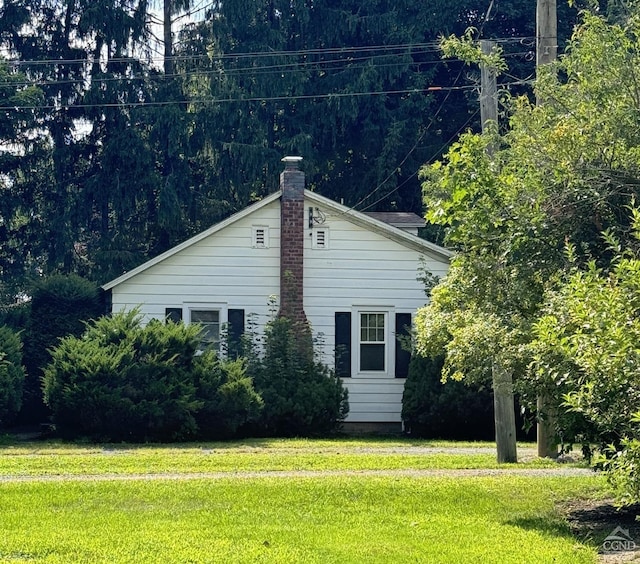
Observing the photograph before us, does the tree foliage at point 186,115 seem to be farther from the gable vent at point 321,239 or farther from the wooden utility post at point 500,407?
the wooden utility post at point 500,407

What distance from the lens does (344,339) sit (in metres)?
24.3

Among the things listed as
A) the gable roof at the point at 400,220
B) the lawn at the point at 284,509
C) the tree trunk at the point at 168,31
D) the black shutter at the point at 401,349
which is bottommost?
the lawn at the point at 284,509

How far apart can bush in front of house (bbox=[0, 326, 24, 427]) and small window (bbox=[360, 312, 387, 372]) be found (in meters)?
7.77

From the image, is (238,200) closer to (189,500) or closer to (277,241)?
(277,241)

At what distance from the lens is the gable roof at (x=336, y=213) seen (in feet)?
78.1

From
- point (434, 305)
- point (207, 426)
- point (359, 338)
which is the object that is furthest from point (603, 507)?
point (359, 338)

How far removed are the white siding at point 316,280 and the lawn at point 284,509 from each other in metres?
7.58

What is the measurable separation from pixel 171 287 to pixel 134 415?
5.12 m

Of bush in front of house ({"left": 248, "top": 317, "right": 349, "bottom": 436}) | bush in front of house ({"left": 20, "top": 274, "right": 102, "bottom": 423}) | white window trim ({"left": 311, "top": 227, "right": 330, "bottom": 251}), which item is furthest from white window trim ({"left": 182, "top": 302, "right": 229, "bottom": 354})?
bush in front of house ({"left": 20, "top": 274, "right": 102, "bottom": 423})

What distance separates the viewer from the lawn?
30.0 ft

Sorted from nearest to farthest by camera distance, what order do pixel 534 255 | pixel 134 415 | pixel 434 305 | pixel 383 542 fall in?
pixel 383 542
pixel 534 255
pixel 434 305
pixel 134 415

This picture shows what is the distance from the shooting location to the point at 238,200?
34531 millimetres

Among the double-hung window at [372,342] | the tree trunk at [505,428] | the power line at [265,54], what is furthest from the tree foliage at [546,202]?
the power line at [265,54]

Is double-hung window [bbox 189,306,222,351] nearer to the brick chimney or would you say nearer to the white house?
the white house
